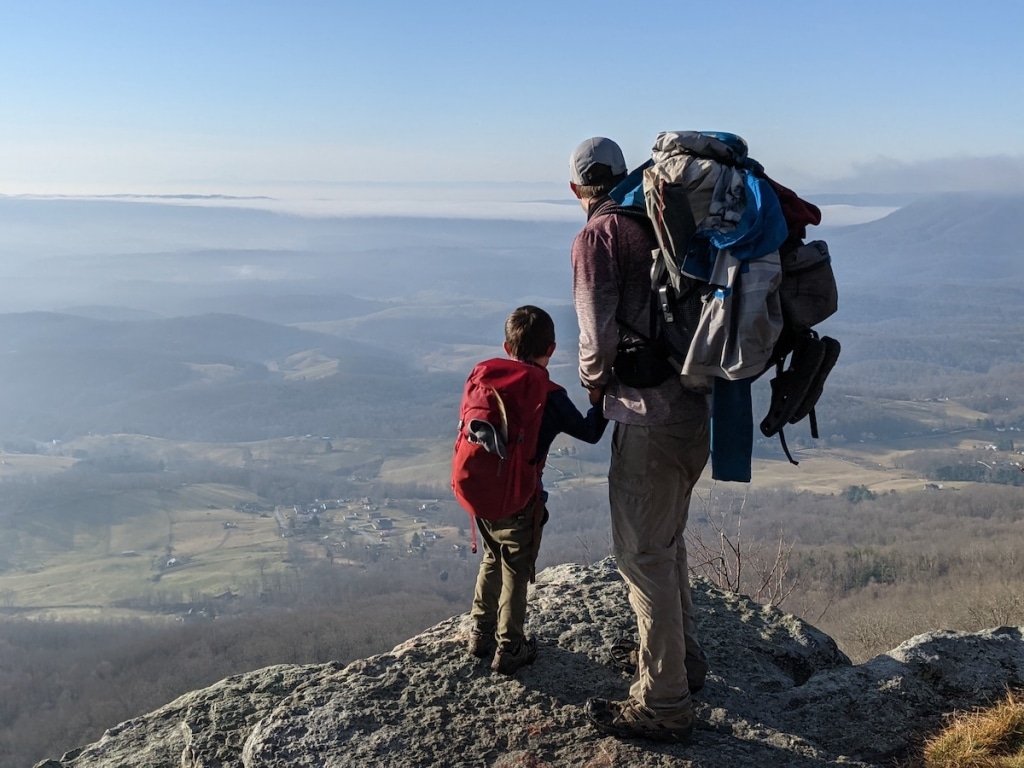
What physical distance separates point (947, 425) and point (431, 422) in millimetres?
91808

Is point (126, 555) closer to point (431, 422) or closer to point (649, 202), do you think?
point (431, 422)

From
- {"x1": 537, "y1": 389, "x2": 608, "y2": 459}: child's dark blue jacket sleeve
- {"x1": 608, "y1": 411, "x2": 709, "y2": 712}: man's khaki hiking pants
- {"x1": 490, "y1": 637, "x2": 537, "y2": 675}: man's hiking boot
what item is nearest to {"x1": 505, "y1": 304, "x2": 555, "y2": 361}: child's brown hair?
{"x1": 537, "y1": 389, "x2": 608, "y2": 459}: child's dark blue jacket sleeve

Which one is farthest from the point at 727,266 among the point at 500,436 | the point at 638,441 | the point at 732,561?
the point at 732,561

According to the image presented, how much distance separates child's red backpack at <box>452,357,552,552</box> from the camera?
16.7 feet

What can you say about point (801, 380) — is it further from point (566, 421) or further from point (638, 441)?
point (566, 421)

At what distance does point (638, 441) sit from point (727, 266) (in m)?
1.09

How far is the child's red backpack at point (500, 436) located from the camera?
510cm

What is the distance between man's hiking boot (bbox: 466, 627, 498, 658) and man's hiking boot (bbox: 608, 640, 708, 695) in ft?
2.89

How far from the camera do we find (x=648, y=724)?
4.97m

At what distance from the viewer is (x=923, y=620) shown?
1470 inches

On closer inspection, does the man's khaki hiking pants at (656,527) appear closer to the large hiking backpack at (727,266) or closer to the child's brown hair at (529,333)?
the large hiking backpack at (727,266)

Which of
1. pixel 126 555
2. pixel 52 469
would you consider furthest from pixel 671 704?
pixel 52 469

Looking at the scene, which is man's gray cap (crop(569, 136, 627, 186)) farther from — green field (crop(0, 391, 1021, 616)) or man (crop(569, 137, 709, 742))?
green field (crop(0, 391, 1021, 616))

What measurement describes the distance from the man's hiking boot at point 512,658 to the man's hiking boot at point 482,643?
12cm
